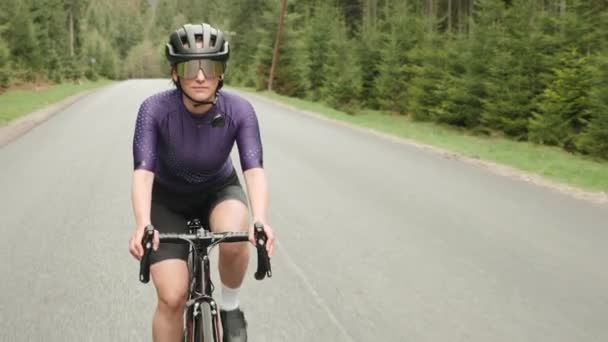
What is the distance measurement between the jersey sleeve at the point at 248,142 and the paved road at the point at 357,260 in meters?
1.43

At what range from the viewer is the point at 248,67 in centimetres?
5656

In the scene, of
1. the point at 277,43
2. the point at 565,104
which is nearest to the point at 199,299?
the point at 565,104

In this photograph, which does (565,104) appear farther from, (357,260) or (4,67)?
(4,67)

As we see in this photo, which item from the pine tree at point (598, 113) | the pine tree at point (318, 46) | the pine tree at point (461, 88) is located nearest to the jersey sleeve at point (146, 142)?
the pine tree at point (598, 113)

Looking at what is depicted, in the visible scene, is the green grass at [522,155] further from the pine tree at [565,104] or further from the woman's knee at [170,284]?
the woman's knee at [170,284]

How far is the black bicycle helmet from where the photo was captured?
9.35 feet

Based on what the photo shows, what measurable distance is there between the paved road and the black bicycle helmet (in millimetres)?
2036

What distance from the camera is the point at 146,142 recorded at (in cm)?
299

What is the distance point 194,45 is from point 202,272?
1.11m

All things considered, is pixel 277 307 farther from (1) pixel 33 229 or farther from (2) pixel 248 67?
(2) pixel 248 67

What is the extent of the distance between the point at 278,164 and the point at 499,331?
7.61m

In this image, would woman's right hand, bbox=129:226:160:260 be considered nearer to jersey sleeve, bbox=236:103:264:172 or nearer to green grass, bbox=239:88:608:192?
jersey sleeve, bbox=236:103:264:172

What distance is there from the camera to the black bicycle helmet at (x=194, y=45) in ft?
9.35

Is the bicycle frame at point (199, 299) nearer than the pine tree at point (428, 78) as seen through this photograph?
Yes
